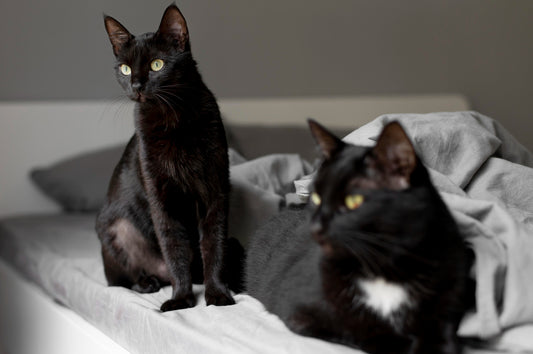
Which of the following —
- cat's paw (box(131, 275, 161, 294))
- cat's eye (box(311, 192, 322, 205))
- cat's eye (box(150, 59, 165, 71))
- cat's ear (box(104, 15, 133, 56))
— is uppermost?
cat's ear (box(104, 15, 133, 56))

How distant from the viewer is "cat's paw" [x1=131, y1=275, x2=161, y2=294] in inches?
52.4

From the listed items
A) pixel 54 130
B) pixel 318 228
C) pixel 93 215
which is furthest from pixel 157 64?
pixel 54 130

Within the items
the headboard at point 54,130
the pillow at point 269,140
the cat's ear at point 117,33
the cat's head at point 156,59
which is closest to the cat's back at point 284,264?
the cat's head at point 156,59

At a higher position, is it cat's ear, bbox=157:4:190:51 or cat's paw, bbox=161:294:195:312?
cat's ear, bbox=157:4:190:51

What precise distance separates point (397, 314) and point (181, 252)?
575 mm

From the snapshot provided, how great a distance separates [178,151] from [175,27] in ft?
0.86

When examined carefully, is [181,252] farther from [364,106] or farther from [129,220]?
[364,106]

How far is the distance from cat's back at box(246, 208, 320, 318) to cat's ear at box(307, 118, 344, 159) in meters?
0.18

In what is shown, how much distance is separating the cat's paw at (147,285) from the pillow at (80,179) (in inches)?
34.8

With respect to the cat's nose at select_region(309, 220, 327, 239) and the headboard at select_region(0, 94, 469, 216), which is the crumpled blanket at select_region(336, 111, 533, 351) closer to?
the cat's nose at select_region(309, 220, 327, 239)

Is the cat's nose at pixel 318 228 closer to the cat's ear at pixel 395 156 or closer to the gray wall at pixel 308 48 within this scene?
the cat's ear at pixel 395 156

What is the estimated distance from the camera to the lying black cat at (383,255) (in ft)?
2.45

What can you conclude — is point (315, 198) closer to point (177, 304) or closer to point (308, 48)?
point (177, 304)

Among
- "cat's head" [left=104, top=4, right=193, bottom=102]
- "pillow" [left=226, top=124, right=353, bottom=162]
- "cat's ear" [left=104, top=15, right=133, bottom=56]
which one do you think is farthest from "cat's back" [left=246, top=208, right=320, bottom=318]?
"pillow" [left=226, top=124, right=353, bottom=162]
